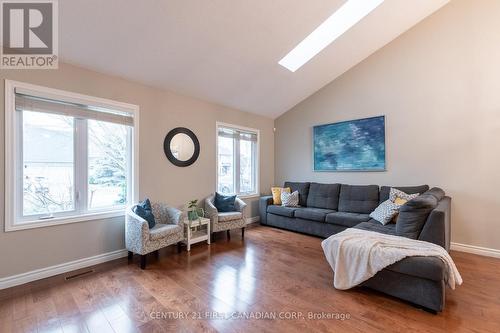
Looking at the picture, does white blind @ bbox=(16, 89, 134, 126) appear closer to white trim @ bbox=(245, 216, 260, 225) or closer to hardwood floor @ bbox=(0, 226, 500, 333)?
hardwood floor @ bbox=(0, 226, 500, 333)

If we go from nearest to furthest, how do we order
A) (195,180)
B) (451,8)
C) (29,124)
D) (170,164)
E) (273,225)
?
(29,124), (451,8), (170,164), (195,180), (273,225)

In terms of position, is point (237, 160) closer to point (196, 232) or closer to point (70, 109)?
point (196, 232)

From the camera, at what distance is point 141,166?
133 inches

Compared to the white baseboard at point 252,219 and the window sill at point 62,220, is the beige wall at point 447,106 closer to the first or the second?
the white baseboard at point 252,219

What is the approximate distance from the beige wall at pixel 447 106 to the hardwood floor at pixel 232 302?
93cm

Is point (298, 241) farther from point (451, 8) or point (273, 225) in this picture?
point (451, 8)

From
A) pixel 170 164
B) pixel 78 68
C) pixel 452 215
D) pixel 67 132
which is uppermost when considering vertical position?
pixel 78 68

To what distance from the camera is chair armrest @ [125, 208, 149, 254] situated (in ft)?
9.11

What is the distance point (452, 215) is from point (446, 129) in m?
1.32

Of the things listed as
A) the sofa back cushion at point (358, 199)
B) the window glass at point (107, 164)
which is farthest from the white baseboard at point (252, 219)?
the window glass at point (107, 164)

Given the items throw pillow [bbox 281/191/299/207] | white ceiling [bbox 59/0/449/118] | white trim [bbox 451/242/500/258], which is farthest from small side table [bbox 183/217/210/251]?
white trim [bbox 451/242/500/258]

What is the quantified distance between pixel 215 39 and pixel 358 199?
11.3 ft

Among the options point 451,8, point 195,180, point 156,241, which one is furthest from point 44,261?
point 451,8

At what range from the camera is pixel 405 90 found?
386cm
